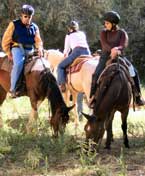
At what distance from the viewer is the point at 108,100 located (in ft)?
21.6

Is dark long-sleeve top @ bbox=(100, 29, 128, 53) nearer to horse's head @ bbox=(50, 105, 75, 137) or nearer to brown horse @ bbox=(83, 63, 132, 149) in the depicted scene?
brown horse @ bbox=(83, 63, 132, 149)

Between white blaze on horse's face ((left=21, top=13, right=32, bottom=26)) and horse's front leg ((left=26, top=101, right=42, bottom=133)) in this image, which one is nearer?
horse's front leg ((left=26, top=101, right=42, bottom=133))

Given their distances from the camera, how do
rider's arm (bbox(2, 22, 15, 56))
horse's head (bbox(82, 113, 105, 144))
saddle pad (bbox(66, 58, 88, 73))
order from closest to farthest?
horse's head (bbox(82, 113, 105, 144)) < rider's arm (bbox(2, 22, 15, 56)) < saddle pad (bbox(66, 58, 88, 73))

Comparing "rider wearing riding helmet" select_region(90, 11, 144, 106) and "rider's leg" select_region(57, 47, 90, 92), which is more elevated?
"rider wearing riding helmet" select_region(90, 11, 144, 106)

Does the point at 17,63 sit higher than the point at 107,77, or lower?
higher

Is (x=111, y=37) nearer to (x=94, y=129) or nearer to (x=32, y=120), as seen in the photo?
(x=94, y=129)

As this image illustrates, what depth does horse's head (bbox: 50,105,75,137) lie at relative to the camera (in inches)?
281

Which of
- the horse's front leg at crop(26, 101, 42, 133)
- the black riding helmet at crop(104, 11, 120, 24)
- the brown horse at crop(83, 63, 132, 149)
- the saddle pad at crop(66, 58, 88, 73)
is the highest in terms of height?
the black riding helmet at crop(104, 11, 120, 24)

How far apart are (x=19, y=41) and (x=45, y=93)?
114 centimetres

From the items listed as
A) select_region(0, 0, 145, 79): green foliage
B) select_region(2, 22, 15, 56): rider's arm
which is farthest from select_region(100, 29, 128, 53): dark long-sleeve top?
select_region(0, 0, 145, 79): green foliage

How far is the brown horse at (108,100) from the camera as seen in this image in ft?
20.8

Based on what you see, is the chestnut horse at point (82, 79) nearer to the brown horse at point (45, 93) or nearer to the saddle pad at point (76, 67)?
the saddle pad at point (76, 67)

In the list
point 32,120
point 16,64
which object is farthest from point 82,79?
point 32,120

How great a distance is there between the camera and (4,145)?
6625 millimetres
